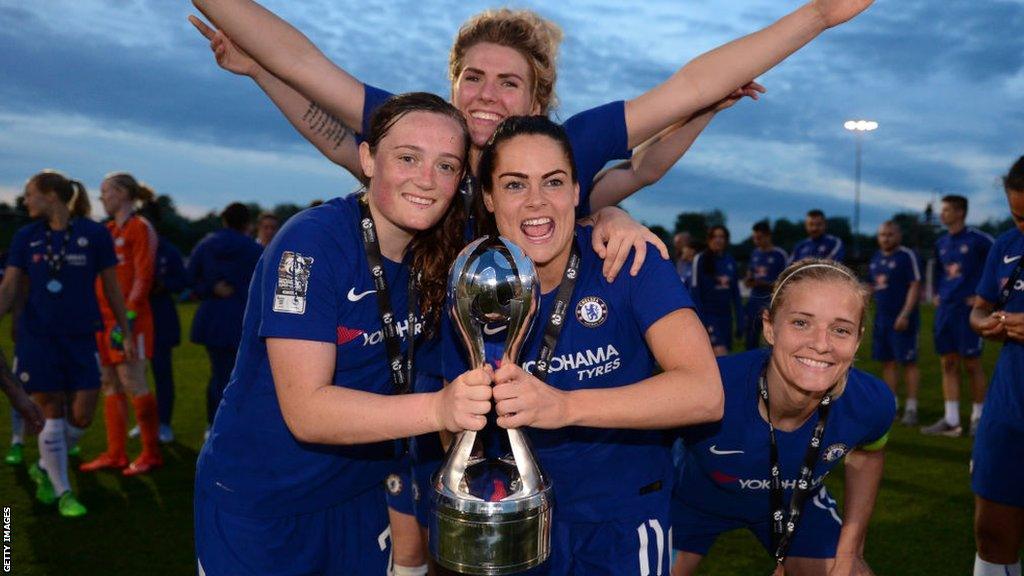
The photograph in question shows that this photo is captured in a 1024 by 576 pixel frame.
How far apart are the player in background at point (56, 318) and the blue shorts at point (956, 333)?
773 centimetres

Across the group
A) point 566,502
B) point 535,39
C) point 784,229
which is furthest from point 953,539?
point 784,229

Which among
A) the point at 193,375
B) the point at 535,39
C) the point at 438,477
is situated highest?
the point at 535,39

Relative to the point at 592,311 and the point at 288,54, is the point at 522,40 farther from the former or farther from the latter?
the point at 592,311

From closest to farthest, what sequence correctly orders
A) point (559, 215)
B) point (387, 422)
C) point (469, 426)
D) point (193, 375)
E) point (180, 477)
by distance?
point (469, 426) → point (387, 422) → point (559, 215) → point (180, 477) → point (193, 375)

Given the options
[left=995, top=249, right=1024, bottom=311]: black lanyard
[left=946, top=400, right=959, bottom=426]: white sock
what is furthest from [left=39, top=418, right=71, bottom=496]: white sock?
[left=946, top=400, right=959, bottom=426]: white sock

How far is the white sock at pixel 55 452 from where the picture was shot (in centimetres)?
539

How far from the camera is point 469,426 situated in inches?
60.2

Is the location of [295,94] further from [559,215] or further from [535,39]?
[559,215]

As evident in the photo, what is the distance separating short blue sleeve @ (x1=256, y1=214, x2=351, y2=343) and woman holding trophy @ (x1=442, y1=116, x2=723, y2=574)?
0.39 meters

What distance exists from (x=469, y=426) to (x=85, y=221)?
5.24m

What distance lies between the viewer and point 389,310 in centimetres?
209

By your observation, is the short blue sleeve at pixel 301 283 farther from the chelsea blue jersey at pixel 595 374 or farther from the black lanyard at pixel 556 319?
the black lanyard at pixel 556 319

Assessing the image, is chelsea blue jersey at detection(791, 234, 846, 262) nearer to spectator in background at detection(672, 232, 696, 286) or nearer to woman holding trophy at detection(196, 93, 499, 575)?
spectator in background at detection(672, 232, 696, 286)

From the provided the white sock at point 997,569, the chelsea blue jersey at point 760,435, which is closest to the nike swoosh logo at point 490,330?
the chelsea blue jersey at point 760,435
